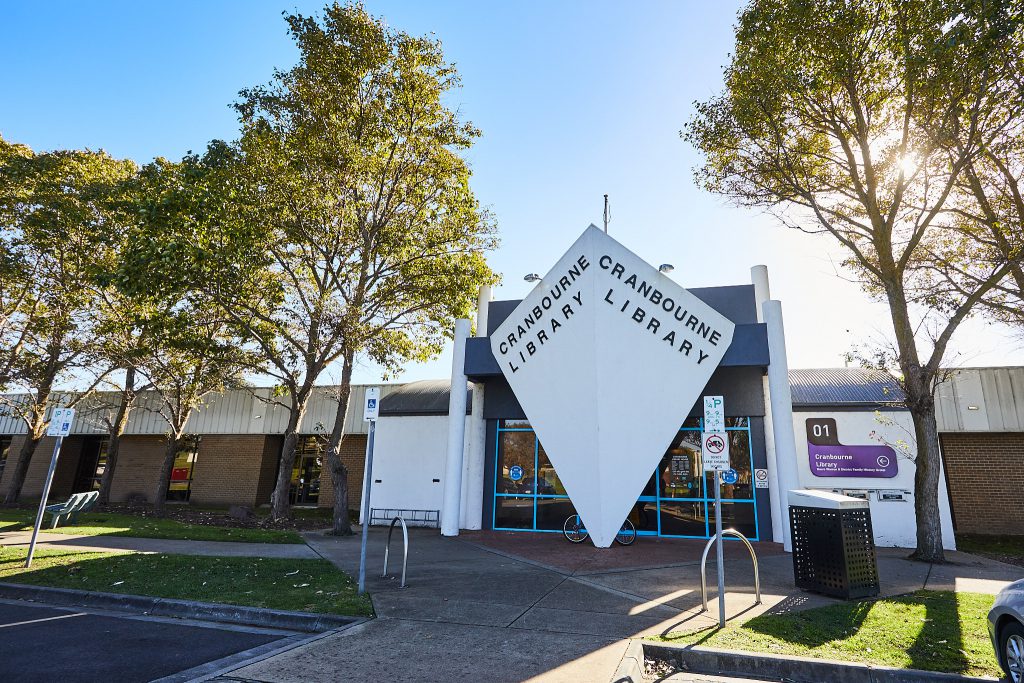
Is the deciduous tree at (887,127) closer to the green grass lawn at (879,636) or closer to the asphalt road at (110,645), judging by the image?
the green grass lawn at (879,636)

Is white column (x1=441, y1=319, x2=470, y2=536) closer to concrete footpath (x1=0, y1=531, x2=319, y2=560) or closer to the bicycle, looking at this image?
the bicycle

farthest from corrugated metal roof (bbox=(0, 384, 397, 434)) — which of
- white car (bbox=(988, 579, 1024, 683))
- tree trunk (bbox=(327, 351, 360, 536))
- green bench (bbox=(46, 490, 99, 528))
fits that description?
white car (bbox=(988, 579, 1024, 683))

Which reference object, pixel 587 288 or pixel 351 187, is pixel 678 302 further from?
pixel 351 187

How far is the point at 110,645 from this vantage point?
17.6ft

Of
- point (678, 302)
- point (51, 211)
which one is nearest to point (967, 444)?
point (678, 302)

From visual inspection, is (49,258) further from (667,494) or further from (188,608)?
(667,494)

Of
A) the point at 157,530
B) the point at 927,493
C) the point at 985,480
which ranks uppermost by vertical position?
the point at 985,480

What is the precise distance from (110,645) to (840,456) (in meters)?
15.1

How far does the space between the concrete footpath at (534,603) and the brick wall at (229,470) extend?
42.9 ft

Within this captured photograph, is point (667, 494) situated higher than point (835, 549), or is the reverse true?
point (667, 494)

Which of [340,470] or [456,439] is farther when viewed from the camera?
[340,470]

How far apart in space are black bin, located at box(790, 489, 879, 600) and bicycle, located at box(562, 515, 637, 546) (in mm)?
4774

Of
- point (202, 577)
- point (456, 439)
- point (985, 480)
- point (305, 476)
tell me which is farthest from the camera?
point (305, 476)

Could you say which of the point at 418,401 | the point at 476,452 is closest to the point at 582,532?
the point at 476,452
